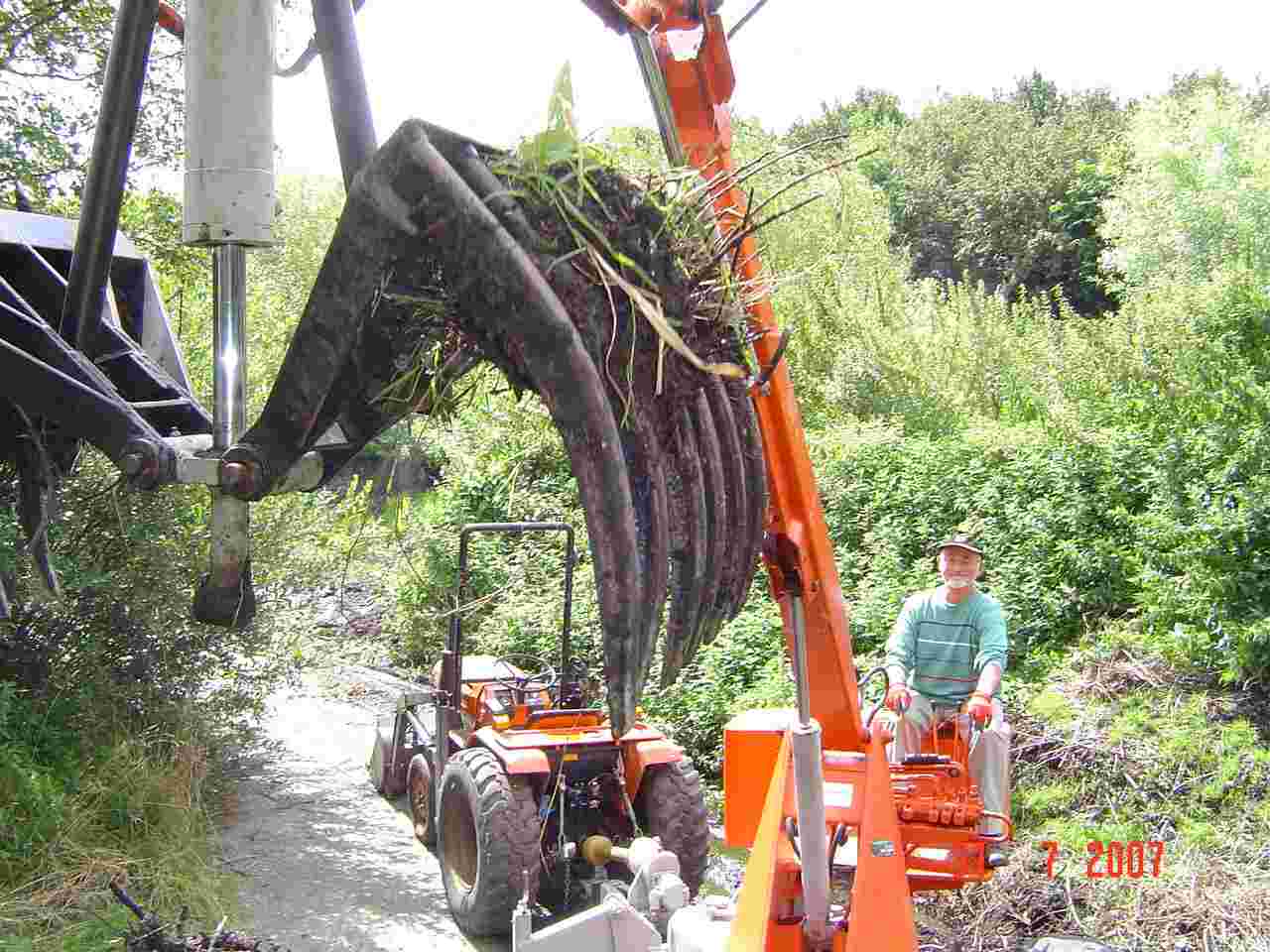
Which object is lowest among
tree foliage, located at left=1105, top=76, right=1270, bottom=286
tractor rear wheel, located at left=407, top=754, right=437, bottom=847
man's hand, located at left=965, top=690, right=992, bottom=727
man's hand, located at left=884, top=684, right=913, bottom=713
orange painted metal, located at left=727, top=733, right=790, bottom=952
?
tractor rear wheel, located at left=407, top=754, right=437, bottom=847

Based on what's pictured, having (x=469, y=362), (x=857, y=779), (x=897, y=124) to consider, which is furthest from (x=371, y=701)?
(x=897, y=124)

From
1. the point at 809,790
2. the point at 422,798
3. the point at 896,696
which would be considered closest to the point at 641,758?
the point at 896,696

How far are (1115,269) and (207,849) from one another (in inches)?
1061

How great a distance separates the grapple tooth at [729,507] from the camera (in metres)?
2.33

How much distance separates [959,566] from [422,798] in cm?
443

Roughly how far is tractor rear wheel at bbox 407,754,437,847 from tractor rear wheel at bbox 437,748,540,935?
1471 mm

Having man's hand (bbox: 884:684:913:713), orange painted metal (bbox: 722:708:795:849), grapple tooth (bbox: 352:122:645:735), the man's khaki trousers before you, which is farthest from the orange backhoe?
grapple tooth (bbox: 352:122:645:735)

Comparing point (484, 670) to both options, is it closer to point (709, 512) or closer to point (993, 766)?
point (993, 766)

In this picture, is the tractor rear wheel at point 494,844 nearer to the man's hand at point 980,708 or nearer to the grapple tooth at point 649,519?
the man's hand at point 980,708

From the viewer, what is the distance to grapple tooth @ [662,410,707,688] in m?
2.22

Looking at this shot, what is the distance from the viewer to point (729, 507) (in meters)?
2.39

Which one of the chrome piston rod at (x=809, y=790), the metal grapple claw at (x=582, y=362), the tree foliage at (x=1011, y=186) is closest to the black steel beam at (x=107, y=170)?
the metal grapple claw at (x=582, y=362)

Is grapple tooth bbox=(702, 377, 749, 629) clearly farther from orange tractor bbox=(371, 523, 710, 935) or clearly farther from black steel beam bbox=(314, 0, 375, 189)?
orange tractor bbox=(371, 523, 710, 935)

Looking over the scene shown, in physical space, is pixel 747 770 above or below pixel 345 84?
below
